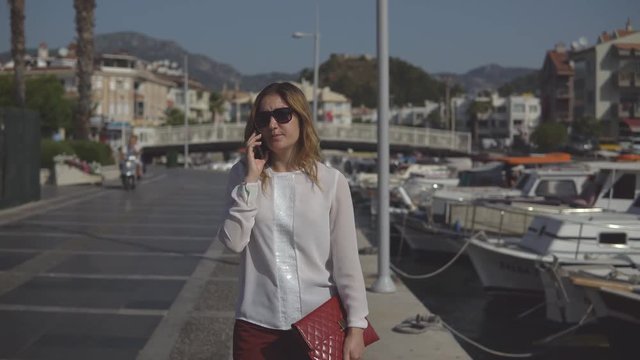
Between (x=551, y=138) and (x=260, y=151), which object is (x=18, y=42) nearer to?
(x=260, y=151)

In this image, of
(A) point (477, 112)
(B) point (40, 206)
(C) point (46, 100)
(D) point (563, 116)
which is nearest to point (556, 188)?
(B) point (40, 206)

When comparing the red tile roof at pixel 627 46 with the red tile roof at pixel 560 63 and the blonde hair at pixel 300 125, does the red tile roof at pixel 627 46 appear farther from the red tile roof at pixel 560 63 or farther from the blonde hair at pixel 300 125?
the red tile roof at pixel 560 63

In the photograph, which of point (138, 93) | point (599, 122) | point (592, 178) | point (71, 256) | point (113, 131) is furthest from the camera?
point (138, 93)

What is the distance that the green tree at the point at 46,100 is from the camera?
5412 cm

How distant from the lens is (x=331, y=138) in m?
70.4

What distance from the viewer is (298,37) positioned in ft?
132

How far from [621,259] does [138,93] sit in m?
92.9

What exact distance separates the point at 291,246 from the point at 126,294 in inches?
294

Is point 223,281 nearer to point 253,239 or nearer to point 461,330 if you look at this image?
point 461,330

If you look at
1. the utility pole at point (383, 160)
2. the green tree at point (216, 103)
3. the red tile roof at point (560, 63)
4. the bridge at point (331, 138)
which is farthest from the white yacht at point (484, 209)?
the green tree at point (216, 103)

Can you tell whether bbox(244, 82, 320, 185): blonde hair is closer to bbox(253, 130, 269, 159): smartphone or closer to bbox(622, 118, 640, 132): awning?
bbox(253, 130, 269, 159): smartphone

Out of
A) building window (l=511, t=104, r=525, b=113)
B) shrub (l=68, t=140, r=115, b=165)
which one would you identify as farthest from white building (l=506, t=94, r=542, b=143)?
shrub (l=68, t=140, r=115, b=165)

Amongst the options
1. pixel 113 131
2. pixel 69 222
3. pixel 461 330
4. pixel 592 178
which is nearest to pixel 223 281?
pixel 461 330

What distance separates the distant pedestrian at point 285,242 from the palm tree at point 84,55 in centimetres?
3725
